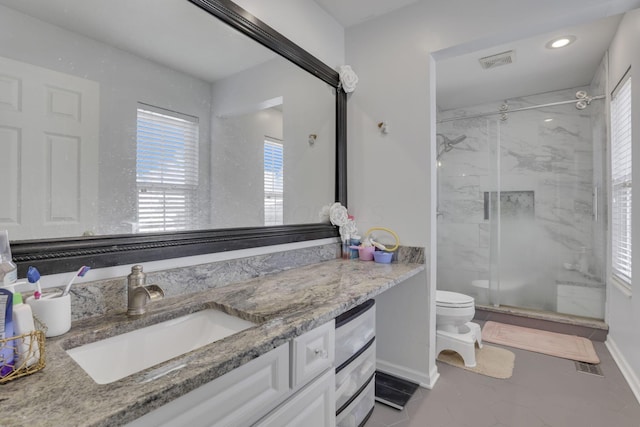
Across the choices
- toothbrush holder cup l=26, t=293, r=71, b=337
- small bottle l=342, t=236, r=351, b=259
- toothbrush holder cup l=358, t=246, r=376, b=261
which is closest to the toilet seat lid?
toothbrush holder cup l=358, t=246, r=376, b=261

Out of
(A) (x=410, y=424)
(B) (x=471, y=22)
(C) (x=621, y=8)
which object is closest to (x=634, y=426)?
(A) (x=410, y=424)

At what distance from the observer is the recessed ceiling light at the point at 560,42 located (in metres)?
2.42

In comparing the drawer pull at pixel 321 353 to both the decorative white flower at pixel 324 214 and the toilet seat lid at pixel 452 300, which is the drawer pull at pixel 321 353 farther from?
the toilet seat lid at pixel 452 300

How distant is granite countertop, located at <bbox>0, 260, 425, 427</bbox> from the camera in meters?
0.56

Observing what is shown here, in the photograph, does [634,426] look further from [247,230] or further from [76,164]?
[76,164]

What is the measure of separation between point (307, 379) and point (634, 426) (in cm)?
189

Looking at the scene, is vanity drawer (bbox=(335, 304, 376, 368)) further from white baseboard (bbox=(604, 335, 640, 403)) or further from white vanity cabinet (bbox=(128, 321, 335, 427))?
white baseboard (bbox=(604, 335, 640, 403))

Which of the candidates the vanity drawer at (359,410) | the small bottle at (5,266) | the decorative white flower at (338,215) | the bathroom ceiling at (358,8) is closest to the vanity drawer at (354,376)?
the vanity drawer at (359,410)

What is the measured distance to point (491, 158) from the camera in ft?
12.1

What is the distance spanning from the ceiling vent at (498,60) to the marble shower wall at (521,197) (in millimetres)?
912

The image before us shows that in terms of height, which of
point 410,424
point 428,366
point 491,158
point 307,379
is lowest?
point 410,424

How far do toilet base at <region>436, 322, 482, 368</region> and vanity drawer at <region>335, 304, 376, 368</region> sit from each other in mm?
987

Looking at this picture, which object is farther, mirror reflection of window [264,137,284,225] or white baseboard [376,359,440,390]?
white baseboard [376,359,440,390]

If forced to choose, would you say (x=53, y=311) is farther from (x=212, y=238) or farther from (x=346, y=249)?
(x=346, y=249)
